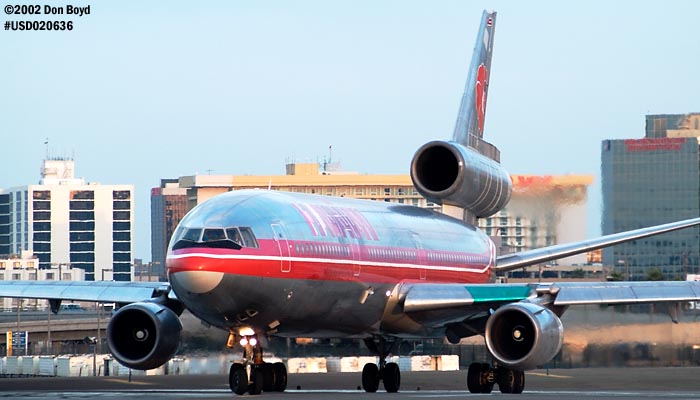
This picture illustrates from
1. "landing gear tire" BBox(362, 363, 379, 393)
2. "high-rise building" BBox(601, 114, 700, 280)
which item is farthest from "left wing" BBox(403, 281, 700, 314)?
"high-rise building" BBox(601, 114, 700, 280)

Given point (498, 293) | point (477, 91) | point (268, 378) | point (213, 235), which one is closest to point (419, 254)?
point (498, 293)

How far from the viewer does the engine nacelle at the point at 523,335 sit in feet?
96.1

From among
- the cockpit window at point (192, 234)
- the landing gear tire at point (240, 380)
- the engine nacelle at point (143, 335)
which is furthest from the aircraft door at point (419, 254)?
the cockpit window at point (192, 234)

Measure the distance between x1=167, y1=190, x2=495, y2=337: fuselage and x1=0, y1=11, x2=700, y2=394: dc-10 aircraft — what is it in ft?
0.10

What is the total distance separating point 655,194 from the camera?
119 m

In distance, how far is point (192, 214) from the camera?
27578 millimetres

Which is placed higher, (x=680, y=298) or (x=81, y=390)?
(x=680, y=298)

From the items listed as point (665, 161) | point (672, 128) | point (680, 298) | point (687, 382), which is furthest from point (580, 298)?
point (672, 128)

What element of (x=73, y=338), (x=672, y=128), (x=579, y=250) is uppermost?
(x=672, y=128)

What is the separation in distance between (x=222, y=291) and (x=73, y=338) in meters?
75.8

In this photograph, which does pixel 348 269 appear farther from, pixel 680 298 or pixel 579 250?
pixel 579 250

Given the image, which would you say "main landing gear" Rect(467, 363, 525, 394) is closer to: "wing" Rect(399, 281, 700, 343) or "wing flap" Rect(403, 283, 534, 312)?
"wing" Rect(399, 281, 700, 343)

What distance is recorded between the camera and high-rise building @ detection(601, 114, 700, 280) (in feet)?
369

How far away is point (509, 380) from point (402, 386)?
5662 mm
